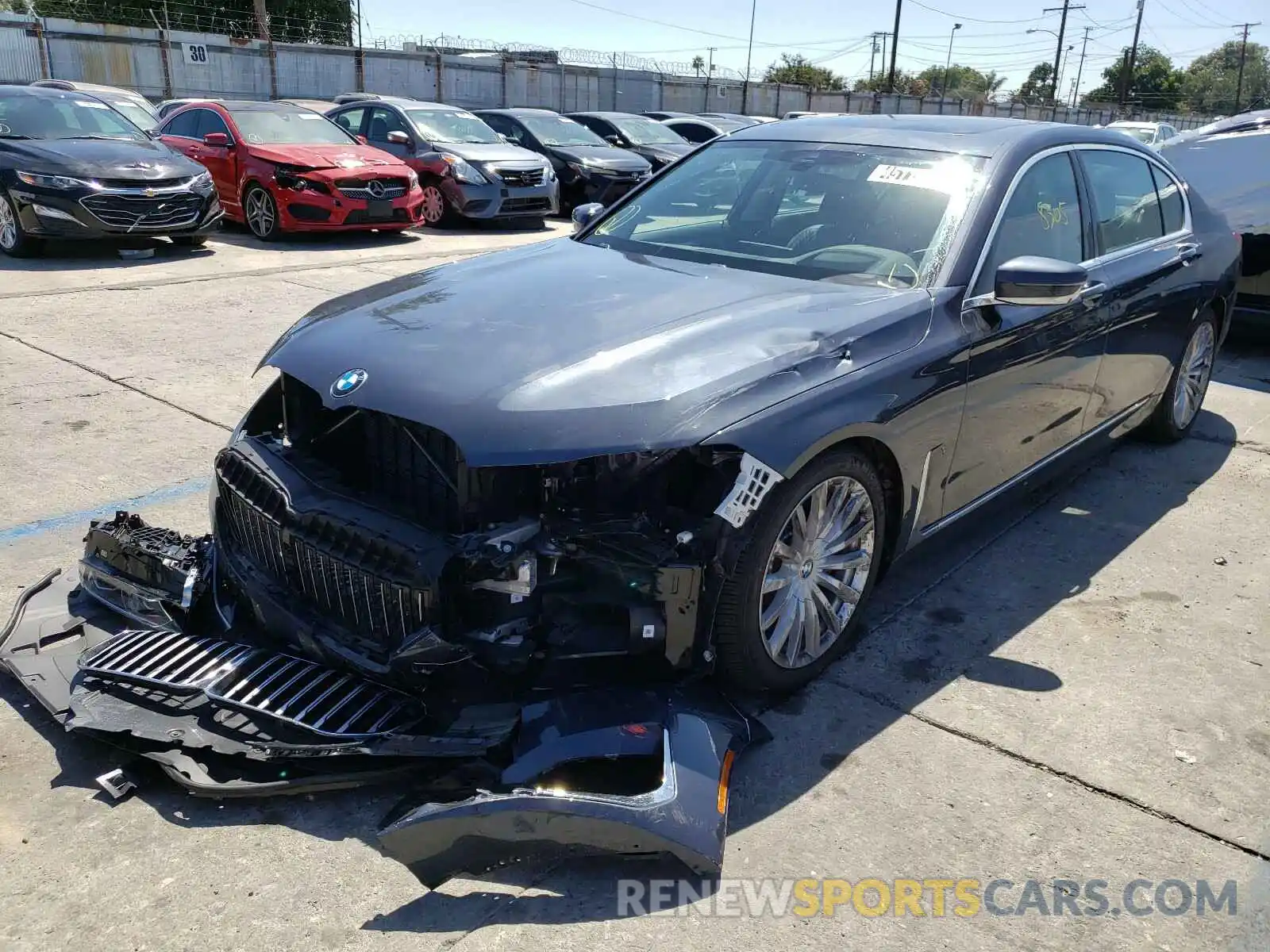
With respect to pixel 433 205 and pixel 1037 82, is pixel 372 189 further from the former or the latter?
pixel 1037 82

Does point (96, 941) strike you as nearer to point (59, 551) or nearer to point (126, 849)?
point (126, 849)

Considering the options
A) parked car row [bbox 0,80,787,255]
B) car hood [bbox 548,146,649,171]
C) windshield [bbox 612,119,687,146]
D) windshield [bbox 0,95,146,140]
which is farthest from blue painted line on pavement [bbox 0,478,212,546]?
windshield [bbox 612,119,687,146]

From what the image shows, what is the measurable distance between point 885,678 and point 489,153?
38.6ft

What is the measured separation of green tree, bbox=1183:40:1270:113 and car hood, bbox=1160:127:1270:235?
3771 inches

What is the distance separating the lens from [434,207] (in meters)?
13.6

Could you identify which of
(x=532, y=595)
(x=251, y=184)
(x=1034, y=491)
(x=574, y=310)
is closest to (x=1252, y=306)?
(x=1034, y=491)

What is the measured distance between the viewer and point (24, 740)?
2.88m

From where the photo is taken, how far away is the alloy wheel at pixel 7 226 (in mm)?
9789

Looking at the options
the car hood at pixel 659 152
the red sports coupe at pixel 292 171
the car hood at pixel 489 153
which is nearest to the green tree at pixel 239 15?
the car hood at pixel 659 152

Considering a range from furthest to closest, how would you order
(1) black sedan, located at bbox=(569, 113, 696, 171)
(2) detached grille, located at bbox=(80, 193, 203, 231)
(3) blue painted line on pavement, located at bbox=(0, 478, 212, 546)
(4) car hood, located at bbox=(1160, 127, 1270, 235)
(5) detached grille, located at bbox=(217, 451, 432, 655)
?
(1) black sedan, located at bbox=(569, 113, 696, 171)
(2) detached grille, located at bbox=(80, 193, 203, 231)
(4) car hood, located at bbox=(1160, 127, 1270, 235)
(3) blue painted line on pavement, located at bbox=(0, 478, 212, 546)
(5) detached grille, located at bbox=(217, 451, 432, 655)

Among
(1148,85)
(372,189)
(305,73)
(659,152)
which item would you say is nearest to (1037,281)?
(372,189)

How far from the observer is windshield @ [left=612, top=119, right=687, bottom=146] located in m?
17.4

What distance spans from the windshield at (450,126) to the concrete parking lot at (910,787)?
31.9 feet

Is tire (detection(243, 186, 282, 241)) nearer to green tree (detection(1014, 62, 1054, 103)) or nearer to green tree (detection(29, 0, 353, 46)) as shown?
green tree (detection(29, 0, 353, 46))
